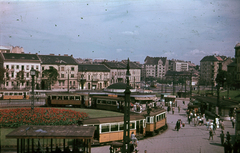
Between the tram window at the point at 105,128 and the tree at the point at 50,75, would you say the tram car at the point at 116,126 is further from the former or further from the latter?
the tree at the point at 50,75

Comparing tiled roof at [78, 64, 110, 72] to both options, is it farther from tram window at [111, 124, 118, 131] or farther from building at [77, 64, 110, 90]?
tram window at [111, 124, 118, 131]

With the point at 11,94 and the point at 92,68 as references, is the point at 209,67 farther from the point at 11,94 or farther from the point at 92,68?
the point at 11,94

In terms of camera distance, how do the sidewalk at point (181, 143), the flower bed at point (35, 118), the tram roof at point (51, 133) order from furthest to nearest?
1. the flower bed at point (35, 118)
2. the sidewalk at point (181, 143)
3. the tram roof at point (51, 133)

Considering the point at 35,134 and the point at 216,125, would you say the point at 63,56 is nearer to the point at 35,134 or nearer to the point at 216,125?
the point at 216,125

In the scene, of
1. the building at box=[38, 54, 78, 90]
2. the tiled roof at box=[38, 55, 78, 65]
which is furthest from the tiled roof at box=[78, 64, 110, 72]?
the tiled roof at box=[38, 55, 78, 65]

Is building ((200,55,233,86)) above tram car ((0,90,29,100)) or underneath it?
above

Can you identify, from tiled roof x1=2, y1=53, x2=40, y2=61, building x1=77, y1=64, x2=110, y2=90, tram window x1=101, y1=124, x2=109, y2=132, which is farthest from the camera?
building x1=77, y1=64, x2=110, y2=90

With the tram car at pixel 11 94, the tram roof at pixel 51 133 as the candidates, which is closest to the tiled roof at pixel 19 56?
the tram car at pixel 11 94
